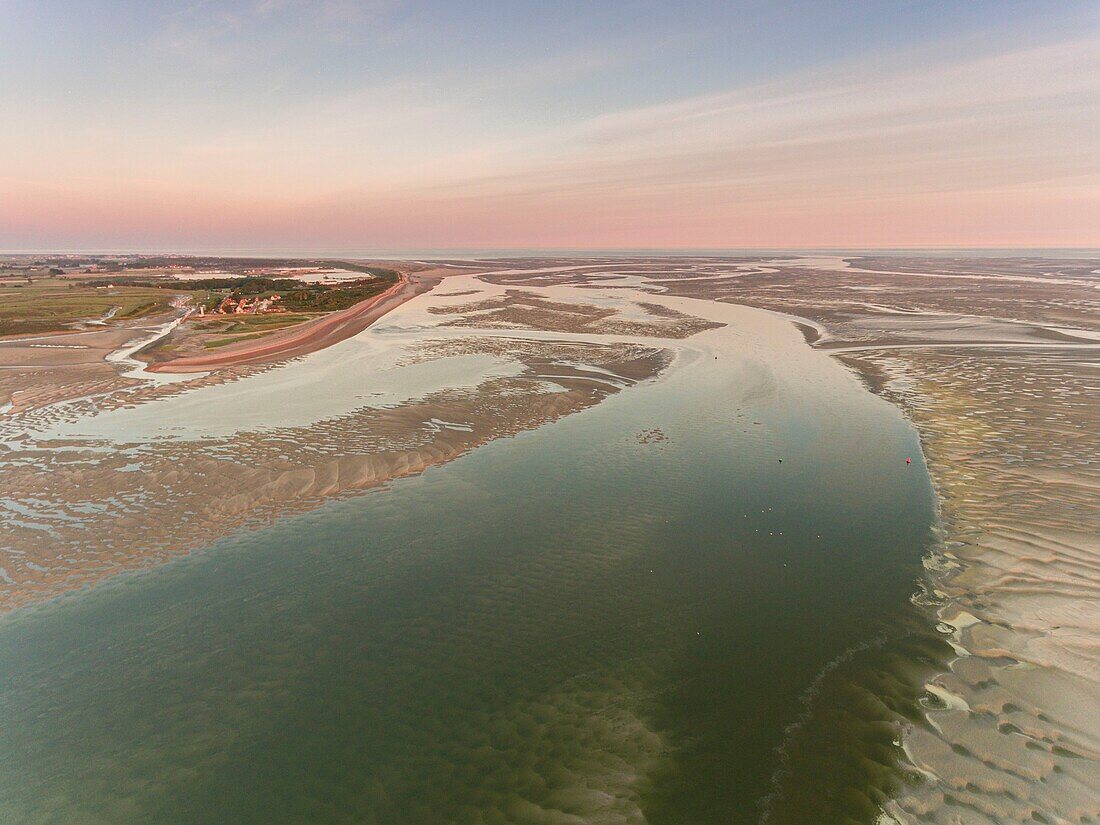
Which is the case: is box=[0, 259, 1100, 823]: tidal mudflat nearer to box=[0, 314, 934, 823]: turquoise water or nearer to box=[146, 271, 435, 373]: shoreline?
box=[0, 314, 934, 823]: turquoise water

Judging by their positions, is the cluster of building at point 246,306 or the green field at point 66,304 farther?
the cluster of building at point 246,306

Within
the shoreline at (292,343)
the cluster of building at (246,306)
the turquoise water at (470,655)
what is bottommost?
the turquoise water at (470,655)

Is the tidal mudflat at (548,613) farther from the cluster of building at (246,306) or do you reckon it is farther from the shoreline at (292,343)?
the cluster of building at (246,306)

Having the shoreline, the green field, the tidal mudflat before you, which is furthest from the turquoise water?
the green field

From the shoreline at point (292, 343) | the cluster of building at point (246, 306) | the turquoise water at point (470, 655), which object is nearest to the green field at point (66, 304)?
the cluster of building at point (246, 306)

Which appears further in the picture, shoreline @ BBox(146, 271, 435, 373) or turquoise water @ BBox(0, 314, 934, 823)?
shoreline @ BBox(146, 271, 435, 373)

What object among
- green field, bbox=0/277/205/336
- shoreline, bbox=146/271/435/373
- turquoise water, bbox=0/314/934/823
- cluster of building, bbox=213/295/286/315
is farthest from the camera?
cluster of building, bbox=213/295/286/315

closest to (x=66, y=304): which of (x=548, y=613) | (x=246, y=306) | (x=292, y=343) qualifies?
(x=246, y=306)

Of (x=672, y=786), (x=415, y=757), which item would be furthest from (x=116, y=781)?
(x=672, y=786)
